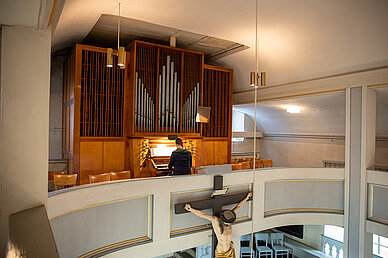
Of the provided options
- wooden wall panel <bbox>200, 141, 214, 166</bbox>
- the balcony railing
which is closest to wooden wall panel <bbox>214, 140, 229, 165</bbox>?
wooden wall panel <bbox>200, 141, 214, 166</bbox>

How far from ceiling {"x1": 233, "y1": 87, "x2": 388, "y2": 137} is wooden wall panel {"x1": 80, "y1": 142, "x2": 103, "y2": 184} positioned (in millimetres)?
4875

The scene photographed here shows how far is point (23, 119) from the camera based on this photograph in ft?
7.31

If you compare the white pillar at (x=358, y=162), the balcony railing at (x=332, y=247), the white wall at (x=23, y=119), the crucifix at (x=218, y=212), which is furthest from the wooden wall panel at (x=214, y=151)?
the white wall at (x=23, y=119)

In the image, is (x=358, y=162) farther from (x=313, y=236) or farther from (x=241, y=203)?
(x=313, y=236)

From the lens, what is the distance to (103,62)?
21.1ft

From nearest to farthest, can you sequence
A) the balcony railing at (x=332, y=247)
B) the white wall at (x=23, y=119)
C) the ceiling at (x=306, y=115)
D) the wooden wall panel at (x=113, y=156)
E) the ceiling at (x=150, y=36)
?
the white wall at (x=23, y=119) → the ceiling at (x=150, y=36) → the wooden wall panel at (x=113, y=156) → the ceiling at (x=306, y=115) → the balcony railing at (x=332, y=247)

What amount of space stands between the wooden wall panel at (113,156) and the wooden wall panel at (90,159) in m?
0.11

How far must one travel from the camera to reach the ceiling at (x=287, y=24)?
15.6 feet

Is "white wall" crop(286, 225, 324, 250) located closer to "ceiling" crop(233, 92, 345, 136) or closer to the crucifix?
"ceiling" crop(233, 92, 345, 136)

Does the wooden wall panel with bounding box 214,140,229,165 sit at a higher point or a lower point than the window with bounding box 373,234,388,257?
higher

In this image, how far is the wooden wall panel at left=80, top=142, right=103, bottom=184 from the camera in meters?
6.15

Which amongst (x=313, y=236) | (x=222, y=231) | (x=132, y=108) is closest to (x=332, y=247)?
(x=313, y=236)

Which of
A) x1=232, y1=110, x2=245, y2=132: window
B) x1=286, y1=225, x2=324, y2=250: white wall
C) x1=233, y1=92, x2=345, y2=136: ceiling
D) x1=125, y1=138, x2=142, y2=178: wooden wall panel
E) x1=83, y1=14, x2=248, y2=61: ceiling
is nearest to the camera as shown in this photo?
x1=83, y1=14, x2=248, y2=61: ceiling

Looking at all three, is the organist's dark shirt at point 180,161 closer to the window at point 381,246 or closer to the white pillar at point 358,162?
the white pillar at point 358,162
